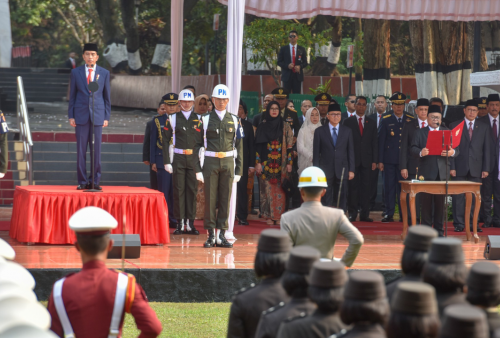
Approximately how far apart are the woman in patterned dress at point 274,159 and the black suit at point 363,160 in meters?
1.21

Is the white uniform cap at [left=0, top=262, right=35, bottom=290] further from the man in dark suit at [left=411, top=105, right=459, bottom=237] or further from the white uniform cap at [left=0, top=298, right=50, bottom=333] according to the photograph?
the man in dark suit at [left=411, top=105, right=459, bottom=237]

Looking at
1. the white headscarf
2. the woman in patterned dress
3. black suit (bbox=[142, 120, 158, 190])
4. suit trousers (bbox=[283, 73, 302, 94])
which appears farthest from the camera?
suit trousers (bbox=[283, 73, 302, 94])

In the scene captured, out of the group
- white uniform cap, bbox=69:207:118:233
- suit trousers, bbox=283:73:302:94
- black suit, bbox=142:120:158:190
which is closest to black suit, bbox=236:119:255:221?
black suit, bbox=142:120:158:190

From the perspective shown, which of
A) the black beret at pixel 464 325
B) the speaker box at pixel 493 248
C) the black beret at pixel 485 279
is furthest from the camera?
the speaker box at pixel 493 248

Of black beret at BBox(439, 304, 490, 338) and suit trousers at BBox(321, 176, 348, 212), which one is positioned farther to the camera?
suit trousers at BBox(321, 176, 348, 212)

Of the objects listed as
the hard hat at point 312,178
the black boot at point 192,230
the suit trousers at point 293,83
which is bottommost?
the black boot at point 192,230

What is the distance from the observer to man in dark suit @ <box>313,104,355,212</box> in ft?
35.4

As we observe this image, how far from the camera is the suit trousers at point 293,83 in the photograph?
17.1 metres

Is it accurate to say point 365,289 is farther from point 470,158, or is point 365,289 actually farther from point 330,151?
point 470,158

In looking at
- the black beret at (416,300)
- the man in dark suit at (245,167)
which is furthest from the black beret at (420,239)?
the man in dark suit at (245,167)

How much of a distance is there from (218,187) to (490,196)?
4.51m

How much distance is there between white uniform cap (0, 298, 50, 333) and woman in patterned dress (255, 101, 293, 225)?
8.59 metres

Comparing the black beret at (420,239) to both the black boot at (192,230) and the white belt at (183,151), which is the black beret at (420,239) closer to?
the white belt at (183,151)

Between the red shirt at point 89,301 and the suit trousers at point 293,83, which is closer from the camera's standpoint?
the red shirt at point 89,301
